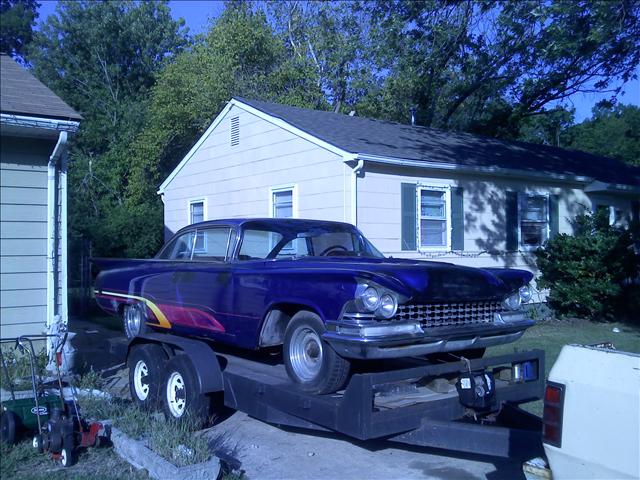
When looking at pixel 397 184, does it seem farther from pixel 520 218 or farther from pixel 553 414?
pixel 553 414

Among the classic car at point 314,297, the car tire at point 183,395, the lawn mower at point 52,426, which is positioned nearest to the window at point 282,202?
the classic car at point 314,297

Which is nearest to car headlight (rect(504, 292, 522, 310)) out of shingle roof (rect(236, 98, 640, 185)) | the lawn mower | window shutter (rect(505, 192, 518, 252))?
the lawn mower

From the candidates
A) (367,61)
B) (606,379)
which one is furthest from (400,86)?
(606,379)

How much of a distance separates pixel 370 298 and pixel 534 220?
10.6m

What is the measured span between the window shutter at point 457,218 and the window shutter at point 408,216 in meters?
1.03

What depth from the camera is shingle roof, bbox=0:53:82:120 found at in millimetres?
7371

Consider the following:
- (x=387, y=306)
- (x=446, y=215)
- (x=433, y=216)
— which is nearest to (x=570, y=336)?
(x=446, y=215)

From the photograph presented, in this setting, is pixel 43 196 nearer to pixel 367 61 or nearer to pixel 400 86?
pixel 400 86

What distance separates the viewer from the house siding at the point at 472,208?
11.5 metres

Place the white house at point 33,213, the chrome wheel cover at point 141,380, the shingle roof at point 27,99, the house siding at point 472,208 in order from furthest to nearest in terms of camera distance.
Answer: the house siding at point 472,208 < the white house at point 33,213 < the shingle roof at point 27,99 < the chrome wheel cover at point 141,380

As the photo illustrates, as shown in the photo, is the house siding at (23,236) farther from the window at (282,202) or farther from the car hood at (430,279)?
the window at (282,202)

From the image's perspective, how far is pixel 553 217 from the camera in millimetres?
14578

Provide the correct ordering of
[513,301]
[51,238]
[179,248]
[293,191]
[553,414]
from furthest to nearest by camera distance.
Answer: [293,191] < [51,238] < [179,248] < [513,301] < [553,414]

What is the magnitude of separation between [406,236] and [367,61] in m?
16.3
